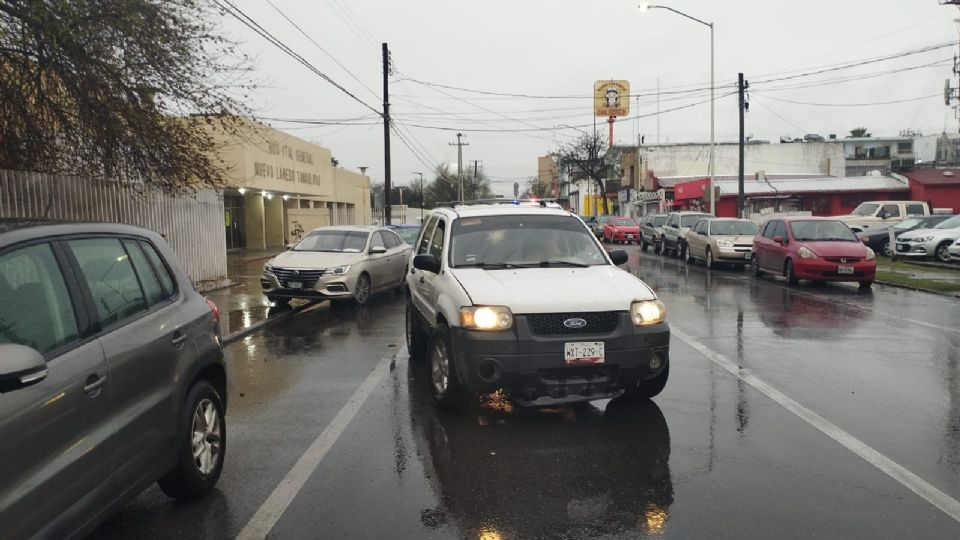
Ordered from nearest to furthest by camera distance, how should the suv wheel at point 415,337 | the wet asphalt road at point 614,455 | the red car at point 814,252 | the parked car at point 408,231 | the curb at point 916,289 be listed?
the wet asphalt road at point 614,455 → the suv wheel at point 415,337 → the curb at point 916,289 → the red car at point 814,252 → the parked car at point 408,231

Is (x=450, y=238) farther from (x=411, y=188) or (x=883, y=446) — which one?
(x=411, y=188)

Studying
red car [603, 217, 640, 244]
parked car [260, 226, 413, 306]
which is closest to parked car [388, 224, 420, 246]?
parked car [260, 226, 413, 306]

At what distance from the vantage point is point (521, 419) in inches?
236

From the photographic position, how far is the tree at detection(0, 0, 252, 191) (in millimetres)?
9000

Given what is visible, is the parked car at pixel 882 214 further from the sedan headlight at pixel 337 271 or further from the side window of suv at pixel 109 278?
the side window of suv at pixel 109 278

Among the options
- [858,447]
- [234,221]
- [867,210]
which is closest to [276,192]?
[234,221]

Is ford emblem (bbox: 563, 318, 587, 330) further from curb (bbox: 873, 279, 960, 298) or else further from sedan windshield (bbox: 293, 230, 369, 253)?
curb (bbox: 873, 279, 960, 298)

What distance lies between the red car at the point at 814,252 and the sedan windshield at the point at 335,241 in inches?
377

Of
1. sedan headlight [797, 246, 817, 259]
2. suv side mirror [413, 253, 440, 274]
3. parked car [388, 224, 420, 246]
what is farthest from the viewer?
parked car [388, 224, 420, 246]

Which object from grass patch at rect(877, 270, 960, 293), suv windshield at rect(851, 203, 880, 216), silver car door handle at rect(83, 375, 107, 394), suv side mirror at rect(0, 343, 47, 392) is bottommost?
grass patch at rect(877, 270, 960, 293)

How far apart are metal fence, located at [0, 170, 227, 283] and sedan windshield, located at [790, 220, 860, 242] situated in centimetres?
1357

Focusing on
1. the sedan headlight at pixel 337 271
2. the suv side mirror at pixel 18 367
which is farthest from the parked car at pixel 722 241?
the suv side mirror at pixel 18 367

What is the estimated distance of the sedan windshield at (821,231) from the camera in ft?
54.5

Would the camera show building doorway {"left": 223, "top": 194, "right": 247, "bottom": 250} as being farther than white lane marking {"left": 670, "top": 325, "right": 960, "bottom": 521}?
Yes
